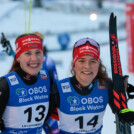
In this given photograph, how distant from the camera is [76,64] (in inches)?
98.5

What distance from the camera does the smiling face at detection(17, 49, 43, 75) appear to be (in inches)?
101

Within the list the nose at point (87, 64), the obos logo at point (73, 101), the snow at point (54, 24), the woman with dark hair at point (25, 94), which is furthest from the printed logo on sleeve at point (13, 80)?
the snow at point (54, 24)

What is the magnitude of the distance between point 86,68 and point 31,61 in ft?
1.76

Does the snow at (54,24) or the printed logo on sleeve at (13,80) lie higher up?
the snow at (54,24)

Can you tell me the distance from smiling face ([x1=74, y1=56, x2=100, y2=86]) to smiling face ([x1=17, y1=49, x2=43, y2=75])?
0.38 m

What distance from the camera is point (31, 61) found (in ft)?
8.36

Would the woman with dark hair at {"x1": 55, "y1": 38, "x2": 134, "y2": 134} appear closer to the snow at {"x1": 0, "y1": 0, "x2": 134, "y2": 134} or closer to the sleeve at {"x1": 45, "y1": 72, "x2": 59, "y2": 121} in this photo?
the sleeve at {"x1": 45, "y1": 72, "x2": 59, "y2": 121}

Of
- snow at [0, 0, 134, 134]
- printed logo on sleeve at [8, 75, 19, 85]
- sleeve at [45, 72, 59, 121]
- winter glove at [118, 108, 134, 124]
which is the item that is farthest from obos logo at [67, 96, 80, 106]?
snow at [0, 0, 134, 134]

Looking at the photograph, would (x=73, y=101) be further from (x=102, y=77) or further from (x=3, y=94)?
(x=3, y=94)

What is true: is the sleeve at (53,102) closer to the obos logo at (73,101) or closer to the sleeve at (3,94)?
the obos logo at (73,101)

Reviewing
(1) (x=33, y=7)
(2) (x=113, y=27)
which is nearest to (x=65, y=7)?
(1) (x=33, y=7)

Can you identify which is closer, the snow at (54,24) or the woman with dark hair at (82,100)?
the woman with dark hair at (82,100)

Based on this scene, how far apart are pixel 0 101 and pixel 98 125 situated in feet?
3.15

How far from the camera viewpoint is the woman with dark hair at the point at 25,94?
255 centimetres
